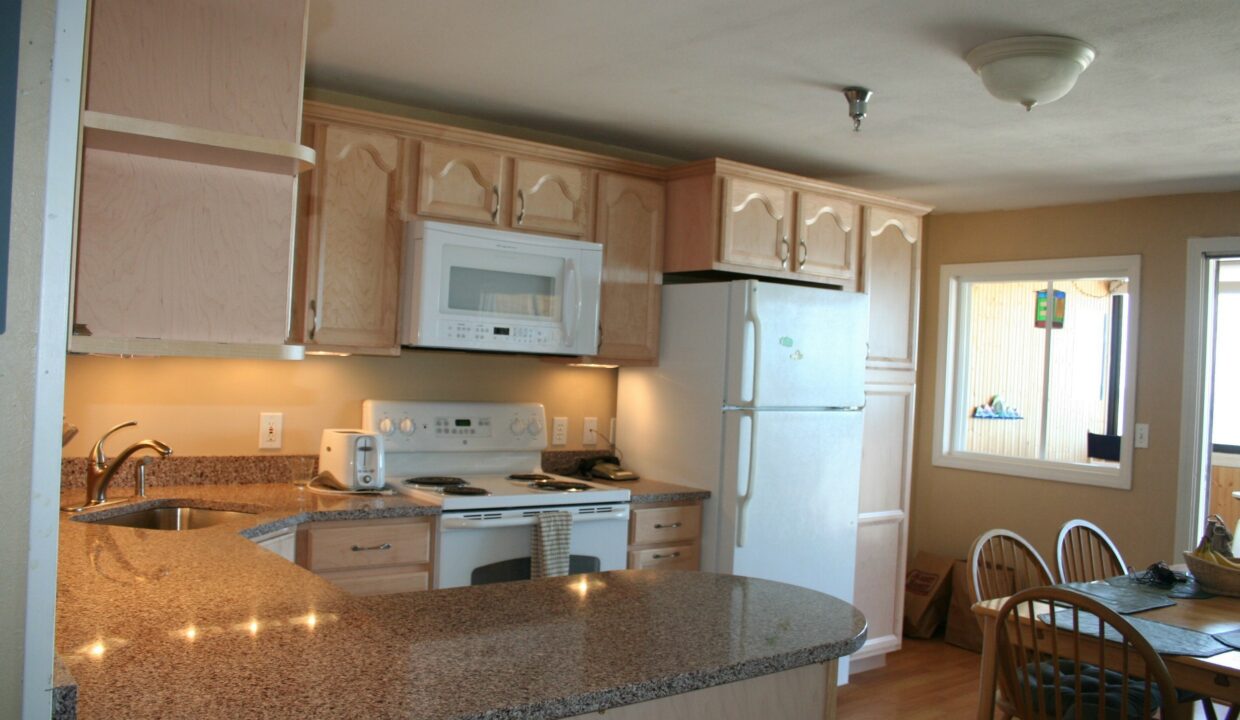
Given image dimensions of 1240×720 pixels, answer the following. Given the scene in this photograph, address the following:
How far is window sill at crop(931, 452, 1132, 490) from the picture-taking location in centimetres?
462

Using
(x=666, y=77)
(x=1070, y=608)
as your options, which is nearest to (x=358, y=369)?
(x=666, y=77)

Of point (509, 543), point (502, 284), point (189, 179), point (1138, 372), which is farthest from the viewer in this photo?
point (1138, 372)

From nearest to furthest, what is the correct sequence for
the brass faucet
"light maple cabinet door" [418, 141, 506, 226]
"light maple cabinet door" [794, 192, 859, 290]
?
the brass faucet → "light maple cabinet door" [418, 141, 506, 226] → "light maple cabinet door" [794, 192, 859, 290]

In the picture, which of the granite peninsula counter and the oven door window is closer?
the granite peninsula counter

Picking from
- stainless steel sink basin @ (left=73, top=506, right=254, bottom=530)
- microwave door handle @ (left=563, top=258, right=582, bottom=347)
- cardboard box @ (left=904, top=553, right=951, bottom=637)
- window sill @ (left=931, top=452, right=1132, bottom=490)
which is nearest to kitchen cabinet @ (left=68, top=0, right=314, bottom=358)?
stainless steel sink basin @ (left=73, top=506, right=254, bottom=530)

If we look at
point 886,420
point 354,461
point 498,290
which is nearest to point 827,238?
point 886,420

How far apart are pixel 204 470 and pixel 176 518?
0.34 m

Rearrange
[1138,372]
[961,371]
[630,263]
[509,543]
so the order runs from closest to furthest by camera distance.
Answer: [509,543] → [630,263] → [1138,372] → [961,371]

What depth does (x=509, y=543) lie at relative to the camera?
3.23 metres

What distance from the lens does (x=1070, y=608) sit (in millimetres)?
2557

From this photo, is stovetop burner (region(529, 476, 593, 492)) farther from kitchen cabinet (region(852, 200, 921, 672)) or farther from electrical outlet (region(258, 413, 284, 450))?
kitchen cabinet (region(852, 200, 921, 672))

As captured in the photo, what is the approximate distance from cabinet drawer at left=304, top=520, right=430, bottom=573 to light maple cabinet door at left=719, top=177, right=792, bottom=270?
5.23 ft

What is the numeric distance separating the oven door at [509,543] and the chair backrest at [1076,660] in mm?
1289

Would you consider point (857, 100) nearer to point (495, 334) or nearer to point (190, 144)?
point (495, 334)
